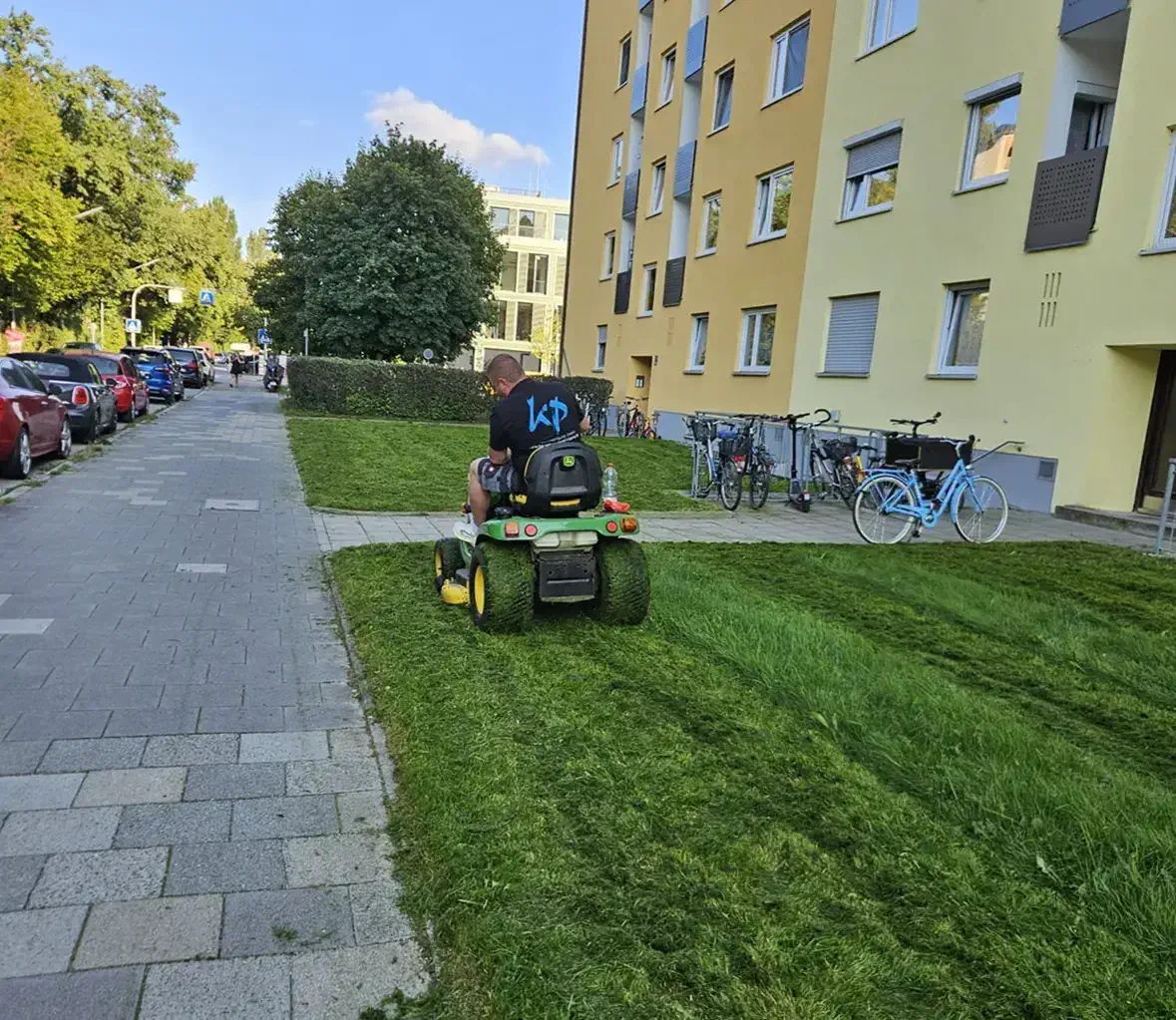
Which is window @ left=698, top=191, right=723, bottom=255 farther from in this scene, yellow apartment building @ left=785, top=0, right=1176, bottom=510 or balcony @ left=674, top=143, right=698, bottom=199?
yellow apartment building @ left=785, top=0, right=1176, bottom=510

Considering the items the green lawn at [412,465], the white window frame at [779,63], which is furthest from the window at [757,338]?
the white window frame at [779,63]

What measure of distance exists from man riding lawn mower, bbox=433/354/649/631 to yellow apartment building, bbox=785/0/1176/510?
27.6 feet

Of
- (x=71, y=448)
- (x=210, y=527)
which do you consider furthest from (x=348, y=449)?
(x=210, y=527)

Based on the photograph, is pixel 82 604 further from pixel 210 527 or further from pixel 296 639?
pixel 210 527

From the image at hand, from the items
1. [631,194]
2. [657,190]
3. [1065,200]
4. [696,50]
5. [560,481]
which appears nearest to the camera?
[560,481]

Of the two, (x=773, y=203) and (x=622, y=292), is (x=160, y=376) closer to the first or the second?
(x=622, y=292)

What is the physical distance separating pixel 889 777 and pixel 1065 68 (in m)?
11.9

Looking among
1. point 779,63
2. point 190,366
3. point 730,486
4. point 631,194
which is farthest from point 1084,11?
point 190,366

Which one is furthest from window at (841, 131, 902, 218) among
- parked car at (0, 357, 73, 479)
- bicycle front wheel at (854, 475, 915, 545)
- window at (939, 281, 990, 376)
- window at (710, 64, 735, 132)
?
parked car at (0, 357, 73, 479)

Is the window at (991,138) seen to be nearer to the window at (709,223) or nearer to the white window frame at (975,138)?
the white window frame at (975,138)

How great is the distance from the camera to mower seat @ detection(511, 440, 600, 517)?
4926mm

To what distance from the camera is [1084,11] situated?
11.1 m

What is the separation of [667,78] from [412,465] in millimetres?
17791

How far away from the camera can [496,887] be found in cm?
261
